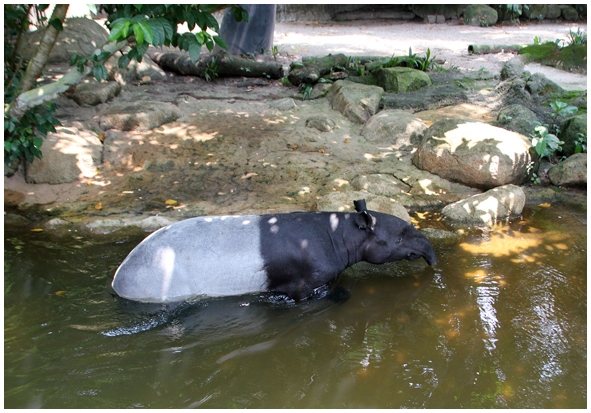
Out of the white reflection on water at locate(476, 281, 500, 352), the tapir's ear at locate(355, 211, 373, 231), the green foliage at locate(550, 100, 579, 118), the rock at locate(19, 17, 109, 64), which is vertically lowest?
the white reflection on water at locate(476, 281, 500, 352)

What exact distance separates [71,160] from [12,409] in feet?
18.3

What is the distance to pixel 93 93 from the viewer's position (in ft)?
36.7

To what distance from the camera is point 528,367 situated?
4.80 meters

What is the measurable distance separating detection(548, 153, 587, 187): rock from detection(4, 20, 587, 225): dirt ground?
2.45 metres

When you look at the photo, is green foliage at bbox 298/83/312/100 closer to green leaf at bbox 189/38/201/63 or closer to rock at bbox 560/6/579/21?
green leaf at bbox 189/38/201/63

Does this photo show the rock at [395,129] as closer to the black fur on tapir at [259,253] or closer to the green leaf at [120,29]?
the black fur on tapir at [259,253]

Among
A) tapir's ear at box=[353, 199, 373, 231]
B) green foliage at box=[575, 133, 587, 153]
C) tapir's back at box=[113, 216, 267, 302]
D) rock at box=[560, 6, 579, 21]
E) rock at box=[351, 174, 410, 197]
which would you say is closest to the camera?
tapir's back at box=[113, 216, 267, 302]

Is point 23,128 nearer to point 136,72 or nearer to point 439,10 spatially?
point 136,72

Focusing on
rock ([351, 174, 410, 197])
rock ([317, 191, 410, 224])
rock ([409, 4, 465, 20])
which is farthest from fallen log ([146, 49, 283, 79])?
rock ([409, 4, 465, 20])

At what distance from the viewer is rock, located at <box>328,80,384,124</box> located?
11438mm

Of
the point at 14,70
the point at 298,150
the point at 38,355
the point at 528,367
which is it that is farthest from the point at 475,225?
the point at 14,70

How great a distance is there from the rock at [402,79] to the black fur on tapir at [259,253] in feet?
23.5

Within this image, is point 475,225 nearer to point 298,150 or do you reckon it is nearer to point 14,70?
point 298,150

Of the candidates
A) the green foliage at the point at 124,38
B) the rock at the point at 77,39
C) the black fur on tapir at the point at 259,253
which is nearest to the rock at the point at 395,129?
the black fur on tapir at the point at 259,253
